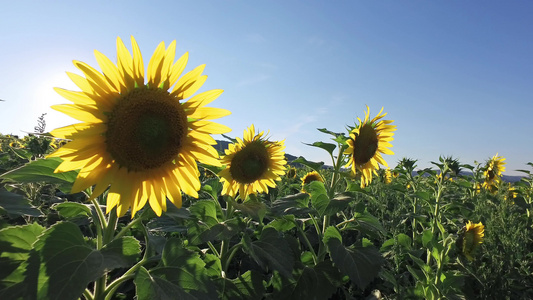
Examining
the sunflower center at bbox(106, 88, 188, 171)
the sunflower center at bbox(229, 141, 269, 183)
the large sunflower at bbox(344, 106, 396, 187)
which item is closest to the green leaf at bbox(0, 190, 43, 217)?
the sunflower center at bbox(106, 88, 188, 171)

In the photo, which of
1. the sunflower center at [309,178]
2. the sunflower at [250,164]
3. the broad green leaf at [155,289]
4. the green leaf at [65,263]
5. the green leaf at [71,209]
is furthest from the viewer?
the sunflower center at [309,178]

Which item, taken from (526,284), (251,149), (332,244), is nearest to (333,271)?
(332,244)

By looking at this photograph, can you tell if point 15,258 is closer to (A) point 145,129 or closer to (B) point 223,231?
(A) point 145,129

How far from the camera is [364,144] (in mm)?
3311

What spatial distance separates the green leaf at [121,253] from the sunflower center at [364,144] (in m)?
2.39

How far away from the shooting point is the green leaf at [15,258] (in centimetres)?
116

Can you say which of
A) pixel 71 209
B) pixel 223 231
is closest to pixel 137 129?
pixel 71 209

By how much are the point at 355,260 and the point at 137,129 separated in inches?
65.6

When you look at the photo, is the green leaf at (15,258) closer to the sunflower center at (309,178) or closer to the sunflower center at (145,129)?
the sunflower center at (145,129)

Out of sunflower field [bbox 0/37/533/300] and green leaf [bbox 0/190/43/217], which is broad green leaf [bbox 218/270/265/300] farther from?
green leaf [bbox 0/190/43/217]

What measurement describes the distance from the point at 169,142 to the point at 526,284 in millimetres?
4280

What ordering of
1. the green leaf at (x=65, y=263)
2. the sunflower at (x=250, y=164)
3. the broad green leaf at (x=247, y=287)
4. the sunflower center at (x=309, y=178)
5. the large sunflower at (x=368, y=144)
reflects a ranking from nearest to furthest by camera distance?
the green leaf at (x=65, y=263) → the broad green leaf at (x=247, y=287) → the sunflower at (x=250, y=164) → the large sunflower at (x=368, y=144) → the sunflower center at (x=309, y=178)

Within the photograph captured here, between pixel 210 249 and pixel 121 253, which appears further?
pixel 210 249

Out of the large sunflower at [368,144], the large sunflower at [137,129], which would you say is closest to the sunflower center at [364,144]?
the large sunflower at [368,144]
